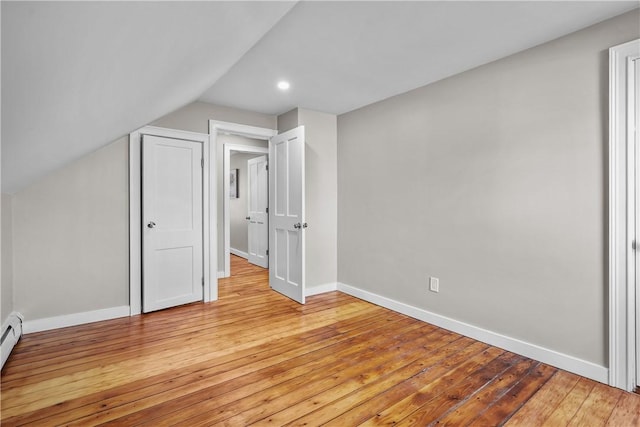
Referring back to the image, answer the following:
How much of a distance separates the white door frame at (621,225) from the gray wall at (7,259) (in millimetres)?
4218

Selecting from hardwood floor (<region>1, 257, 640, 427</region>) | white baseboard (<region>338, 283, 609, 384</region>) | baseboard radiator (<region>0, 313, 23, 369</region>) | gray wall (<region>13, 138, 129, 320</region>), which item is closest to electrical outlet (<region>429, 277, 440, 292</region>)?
white baseboard (<region>338, 283, 609, 384</region>)

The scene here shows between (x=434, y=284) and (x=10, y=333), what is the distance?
354 centimetres

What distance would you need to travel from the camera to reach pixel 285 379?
203cm

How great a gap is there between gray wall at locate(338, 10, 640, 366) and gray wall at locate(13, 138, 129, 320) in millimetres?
2724

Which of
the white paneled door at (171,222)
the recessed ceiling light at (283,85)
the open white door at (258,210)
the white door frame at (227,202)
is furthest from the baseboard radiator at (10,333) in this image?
the open white door at (258,210)

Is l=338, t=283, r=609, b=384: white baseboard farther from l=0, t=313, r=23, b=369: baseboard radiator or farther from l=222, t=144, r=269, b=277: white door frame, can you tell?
l=0, t=313, r=23, b=369: baseboard radiator

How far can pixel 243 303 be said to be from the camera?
358 centimetres

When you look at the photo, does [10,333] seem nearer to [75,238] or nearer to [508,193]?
[75,238]

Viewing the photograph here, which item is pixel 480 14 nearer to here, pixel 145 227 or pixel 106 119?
pixel 106 119

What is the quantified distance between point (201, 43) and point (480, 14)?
169cm

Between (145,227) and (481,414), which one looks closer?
(481,414)

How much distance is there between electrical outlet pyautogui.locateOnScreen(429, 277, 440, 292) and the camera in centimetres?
296

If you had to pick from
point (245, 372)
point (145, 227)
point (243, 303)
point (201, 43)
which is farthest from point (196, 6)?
point (243, 303)

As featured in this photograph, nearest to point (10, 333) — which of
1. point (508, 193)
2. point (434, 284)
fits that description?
point (434, 284)
